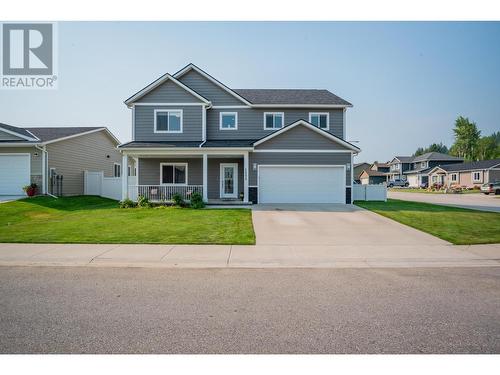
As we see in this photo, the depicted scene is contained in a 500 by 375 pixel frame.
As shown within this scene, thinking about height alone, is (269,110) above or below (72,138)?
above

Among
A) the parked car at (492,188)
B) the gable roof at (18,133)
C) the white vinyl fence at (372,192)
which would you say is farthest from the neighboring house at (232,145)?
the parked car at (492,188)

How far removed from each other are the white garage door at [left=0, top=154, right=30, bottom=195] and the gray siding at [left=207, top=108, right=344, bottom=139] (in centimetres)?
1290

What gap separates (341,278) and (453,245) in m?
4.89

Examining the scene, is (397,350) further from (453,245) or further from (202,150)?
(202,150)

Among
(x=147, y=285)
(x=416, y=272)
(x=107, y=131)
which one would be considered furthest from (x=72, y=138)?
(x=416, y=272)

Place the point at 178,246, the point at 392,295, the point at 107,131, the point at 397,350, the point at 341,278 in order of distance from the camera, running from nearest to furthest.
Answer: the point at 397,350
the point at 392,295
the point at 341,278
the point at 178,246
the point at 107,131

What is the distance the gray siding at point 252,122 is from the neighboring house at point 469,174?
3780 centimetres

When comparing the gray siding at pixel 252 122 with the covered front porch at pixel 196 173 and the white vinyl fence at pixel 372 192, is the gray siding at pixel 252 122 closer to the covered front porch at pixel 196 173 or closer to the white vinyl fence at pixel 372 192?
the covered front porch at pixel 196 173

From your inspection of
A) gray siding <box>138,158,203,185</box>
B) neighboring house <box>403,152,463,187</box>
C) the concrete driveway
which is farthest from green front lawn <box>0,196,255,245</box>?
neighboring house <box>403,152,463,187</box>

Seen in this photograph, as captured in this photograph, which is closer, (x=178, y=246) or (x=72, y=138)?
(x=178, y=246)

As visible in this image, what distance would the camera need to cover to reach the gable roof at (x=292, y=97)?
2158 cm

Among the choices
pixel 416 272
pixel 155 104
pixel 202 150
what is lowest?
pixel 416 272

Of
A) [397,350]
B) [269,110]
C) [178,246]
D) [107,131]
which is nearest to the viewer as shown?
[397,350]

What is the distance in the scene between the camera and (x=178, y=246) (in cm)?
805
